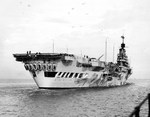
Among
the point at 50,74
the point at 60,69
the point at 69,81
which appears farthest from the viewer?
the point at 69,81

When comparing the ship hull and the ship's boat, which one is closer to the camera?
the ship's boat

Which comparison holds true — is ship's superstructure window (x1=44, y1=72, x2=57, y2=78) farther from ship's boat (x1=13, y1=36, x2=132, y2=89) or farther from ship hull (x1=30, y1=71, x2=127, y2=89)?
ship hull (x1=30, y1=71, x2=127, y2=89)

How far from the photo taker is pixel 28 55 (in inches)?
2254

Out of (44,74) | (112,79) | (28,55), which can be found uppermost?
(28,55)

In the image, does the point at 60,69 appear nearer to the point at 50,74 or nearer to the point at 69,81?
the point at 50,74

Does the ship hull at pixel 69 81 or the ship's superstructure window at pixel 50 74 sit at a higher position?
the ship's superstructure window at pixel 50 74

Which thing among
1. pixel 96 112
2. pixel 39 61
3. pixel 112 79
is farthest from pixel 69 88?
pixel 96 112

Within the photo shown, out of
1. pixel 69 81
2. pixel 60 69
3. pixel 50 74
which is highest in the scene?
pixel 60 69

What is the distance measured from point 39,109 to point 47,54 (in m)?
25.4

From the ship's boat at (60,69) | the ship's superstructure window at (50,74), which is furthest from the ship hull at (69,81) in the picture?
the ship's superstructure window at (50,74)

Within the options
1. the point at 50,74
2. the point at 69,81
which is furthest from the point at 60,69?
the point at 69,81

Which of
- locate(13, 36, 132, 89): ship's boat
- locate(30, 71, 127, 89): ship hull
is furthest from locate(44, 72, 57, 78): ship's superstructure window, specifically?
locate(30, 71, 127, 89): ship hull

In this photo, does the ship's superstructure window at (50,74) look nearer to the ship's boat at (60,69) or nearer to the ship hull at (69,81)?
the ship's boat at (60,69)

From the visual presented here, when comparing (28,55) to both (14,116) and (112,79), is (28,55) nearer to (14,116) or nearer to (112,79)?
(14,116)
